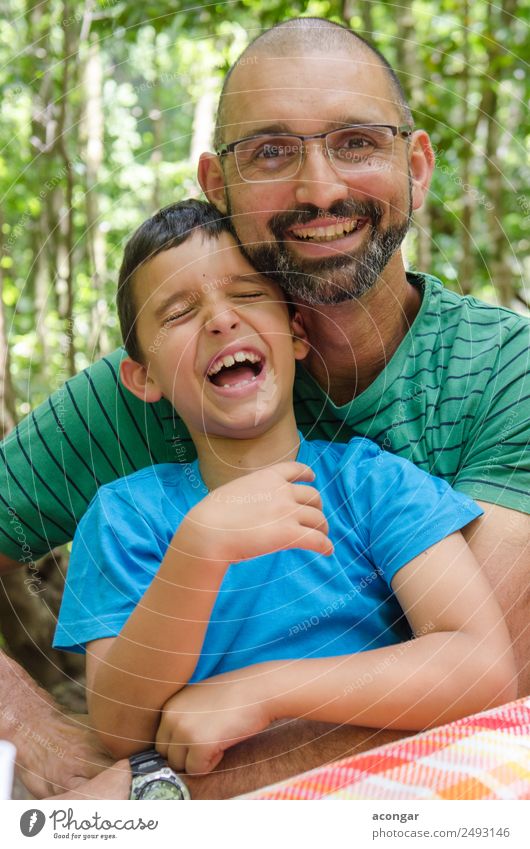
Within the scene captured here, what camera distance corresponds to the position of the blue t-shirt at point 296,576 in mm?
904

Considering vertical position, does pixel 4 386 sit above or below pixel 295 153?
below

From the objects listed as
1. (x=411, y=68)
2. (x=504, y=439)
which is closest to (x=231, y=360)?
(x=504, y=439)

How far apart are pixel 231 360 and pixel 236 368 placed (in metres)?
0.02

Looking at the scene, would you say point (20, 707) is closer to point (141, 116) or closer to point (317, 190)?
point (317, 190)

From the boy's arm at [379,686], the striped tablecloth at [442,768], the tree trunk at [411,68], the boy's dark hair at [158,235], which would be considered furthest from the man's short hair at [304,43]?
the tree trunk at [411,68]

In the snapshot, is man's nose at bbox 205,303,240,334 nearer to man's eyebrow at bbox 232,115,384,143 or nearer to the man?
the man

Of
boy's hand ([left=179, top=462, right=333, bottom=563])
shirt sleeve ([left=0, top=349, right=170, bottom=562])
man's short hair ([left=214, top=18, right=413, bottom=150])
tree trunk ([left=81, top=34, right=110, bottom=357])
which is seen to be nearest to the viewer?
boy's hand ([left=179, top=462, right=333, bottom=563])

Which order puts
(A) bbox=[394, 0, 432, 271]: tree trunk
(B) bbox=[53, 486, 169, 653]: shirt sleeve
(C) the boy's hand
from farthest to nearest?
(A) bbox=[394, 0, 432, 271]: tree trunk → (B) bbox=[53, 486, 169, 653]: shirt sleeve → (C) the boy's hand

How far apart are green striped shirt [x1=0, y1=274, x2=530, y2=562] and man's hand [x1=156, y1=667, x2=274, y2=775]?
0.32 m

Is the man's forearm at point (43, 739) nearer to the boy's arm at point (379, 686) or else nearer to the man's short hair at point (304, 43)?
the boy's arm at point (379, 686)

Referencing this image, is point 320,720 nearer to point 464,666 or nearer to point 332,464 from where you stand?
point 464,666

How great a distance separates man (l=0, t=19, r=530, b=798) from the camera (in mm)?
974

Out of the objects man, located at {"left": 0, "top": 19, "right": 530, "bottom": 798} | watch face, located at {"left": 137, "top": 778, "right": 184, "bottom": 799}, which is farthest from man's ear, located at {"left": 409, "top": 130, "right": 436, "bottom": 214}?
watch face, located at {"left": 137, "top": 778, "right": 184, "bottom": 799}

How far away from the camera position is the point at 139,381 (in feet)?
3.44
